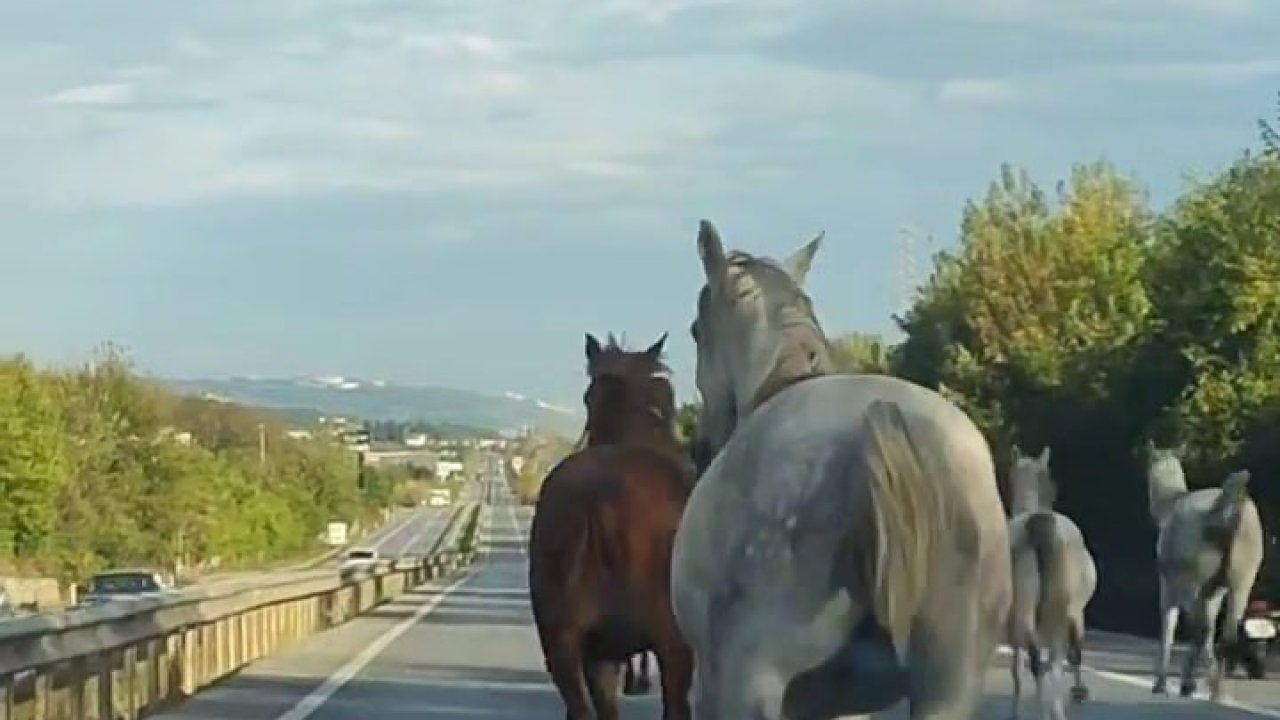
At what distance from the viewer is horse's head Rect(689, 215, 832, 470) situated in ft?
31.6

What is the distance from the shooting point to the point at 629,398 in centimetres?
1484

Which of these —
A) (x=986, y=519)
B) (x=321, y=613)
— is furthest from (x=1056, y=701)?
(x=321, y=613)

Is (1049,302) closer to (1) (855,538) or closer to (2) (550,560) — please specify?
(2) (550,560)

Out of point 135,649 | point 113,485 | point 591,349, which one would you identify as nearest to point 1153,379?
point 135,649

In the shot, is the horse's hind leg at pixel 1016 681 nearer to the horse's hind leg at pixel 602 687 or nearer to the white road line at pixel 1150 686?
the white road line at pixel 1150 686

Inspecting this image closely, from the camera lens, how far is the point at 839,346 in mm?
10570

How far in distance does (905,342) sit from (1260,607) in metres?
59.1

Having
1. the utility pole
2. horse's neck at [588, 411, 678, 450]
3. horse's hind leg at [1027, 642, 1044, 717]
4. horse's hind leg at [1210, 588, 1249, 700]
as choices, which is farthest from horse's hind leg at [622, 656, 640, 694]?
the utility pole

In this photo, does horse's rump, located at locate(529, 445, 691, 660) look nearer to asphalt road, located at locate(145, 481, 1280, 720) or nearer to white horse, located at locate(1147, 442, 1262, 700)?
asphalt road, located at locate(145, 481, 1280, 720)

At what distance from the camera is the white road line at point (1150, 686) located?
935 inches

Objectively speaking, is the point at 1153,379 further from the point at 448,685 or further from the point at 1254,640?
the point at 448,685

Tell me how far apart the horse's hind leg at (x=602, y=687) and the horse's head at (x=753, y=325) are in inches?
172

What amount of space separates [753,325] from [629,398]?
509cm

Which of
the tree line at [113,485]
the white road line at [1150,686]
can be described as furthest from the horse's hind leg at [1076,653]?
the tree line at [113,485]
